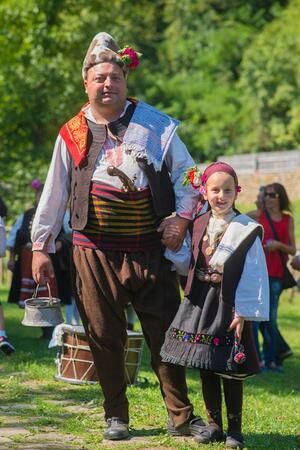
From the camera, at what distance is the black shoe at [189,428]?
580 cm

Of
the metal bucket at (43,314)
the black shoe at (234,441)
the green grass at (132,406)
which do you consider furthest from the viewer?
the metal bucket at (43,314)

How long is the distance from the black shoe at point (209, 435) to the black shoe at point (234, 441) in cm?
10

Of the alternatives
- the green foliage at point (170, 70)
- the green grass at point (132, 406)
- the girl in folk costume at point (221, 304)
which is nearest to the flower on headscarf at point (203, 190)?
the girl in folk costume at point (221, 304)

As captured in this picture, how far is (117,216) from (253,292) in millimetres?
889

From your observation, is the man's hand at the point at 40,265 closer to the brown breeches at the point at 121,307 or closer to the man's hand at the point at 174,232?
the brown breeches at the point at 121,307

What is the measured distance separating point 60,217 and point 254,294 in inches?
48.5

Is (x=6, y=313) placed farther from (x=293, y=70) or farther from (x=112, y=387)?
(x=293, y=70)

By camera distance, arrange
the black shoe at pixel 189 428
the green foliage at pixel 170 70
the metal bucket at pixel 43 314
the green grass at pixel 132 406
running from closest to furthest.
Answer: the black shoe at pixel 189 428 < the green grass at pixel 132 406 < the metal bucket at pixel 43 314 < the green foliage at pixel 170 70

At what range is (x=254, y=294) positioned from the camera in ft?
17.7

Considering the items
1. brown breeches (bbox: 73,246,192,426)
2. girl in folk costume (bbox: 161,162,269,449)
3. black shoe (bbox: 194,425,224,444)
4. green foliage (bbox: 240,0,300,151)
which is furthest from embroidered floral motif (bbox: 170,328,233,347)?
green foliage (bbox: 240,0,300,151)

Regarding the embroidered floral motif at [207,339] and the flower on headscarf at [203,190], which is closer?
the embroidered floral motif at [207,339]

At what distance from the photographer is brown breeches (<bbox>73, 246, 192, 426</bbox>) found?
579 cm

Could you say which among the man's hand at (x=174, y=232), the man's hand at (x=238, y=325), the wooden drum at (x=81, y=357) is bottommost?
the wooden drum at (x=81, y=357)

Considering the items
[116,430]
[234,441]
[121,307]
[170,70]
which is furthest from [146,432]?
[170,70]
